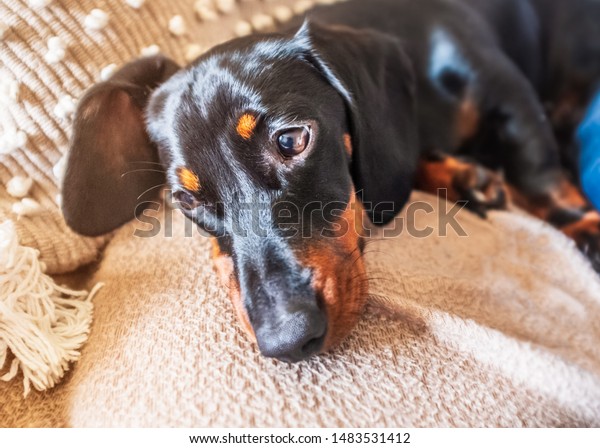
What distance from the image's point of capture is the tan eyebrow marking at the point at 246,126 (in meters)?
1.22

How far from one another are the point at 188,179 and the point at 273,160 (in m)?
0.23

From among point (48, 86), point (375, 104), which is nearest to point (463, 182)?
point (375, 104)

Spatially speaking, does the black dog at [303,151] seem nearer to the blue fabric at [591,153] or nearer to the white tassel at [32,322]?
the blue fabric at [591,153]

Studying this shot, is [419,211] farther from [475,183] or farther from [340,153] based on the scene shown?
[340,153]

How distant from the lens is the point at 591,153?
5.97 feet

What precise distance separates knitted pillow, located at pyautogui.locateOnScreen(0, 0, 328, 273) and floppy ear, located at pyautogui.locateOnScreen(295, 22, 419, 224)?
0.61 m

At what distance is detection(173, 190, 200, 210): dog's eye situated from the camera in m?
1.37

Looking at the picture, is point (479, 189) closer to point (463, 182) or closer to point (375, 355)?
point (463, 182)

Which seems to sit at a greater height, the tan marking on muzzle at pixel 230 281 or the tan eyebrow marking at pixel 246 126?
the tan eyebrow marking at pixel 246 126

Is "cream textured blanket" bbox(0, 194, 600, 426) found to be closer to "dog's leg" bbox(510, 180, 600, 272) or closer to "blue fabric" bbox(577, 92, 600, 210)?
"dog's leg" bbox(510, 180, 600, 272)

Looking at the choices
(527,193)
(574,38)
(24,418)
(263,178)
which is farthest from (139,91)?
(574,38)

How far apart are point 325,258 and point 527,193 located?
1.05 meters

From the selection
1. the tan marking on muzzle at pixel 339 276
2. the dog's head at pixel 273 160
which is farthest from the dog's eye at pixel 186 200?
the tan marking on muzzle at pixel 339 276

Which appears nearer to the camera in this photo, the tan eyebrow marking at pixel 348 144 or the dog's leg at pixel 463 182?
the tan eyebrow marking at pixel 348 144
